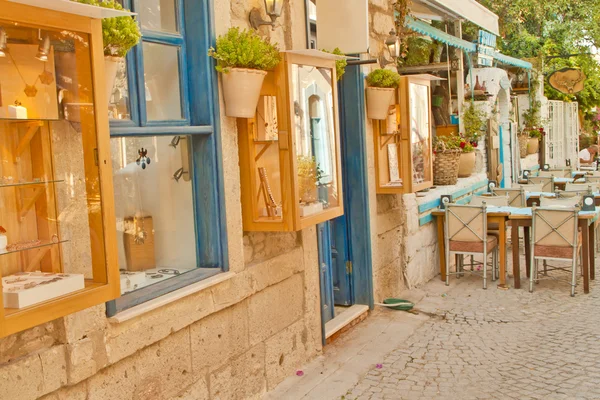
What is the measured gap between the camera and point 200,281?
425 centimetres

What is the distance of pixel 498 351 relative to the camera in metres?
5.95

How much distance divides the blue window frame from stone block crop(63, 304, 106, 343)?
662 mm

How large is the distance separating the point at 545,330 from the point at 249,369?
3080 millimetres

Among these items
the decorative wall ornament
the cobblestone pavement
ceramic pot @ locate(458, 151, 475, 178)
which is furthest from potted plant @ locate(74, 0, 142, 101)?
the decorative wall ornament

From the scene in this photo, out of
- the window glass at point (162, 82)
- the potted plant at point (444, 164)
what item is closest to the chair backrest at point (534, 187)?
the potted plant at point (444, 164)

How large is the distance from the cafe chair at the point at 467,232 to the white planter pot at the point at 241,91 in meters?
4.13

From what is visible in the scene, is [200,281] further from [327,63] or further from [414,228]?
[414,228]

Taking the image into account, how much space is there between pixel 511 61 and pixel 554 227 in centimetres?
813

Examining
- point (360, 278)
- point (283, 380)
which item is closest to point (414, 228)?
point (360, 278)

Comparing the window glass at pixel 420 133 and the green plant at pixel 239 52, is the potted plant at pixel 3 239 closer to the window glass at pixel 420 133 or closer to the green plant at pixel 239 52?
the green plant at pixel 239 52

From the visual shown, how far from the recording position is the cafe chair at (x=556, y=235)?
755cm

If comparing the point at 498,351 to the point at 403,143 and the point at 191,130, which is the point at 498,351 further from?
the point at 191,130

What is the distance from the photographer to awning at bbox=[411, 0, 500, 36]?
888 centimetres

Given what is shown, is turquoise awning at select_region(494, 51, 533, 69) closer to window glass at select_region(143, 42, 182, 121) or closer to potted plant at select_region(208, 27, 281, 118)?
potted plant at select_region(208, 27, 281, 118)
